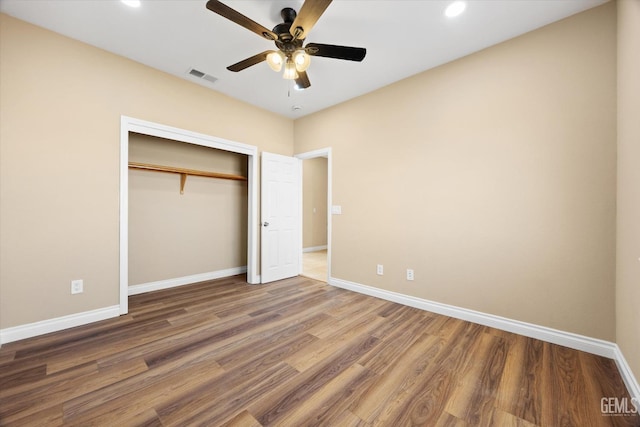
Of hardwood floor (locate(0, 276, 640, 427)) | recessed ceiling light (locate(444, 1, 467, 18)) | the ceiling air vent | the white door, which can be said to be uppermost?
the ceiling air vent

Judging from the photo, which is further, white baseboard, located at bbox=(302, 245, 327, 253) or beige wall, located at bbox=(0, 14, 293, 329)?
white baseboard, located at bbox=(302, 245, 327, 253)

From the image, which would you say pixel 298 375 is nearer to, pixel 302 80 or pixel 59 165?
pixel 302 80

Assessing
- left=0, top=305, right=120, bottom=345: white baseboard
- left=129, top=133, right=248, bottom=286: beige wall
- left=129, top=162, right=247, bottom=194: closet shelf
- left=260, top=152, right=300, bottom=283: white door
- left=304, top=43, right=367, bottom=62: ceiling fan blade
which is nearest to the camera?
left=304, top=43, right=367, bottom=62: ceiling fan blade

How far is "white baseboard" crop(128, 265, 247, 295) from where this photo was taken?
11.5 feet

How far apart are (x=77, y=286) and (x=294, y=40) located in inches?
128

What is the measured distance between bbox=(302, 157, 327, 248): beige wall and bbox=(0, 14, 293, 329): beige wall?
4260mm

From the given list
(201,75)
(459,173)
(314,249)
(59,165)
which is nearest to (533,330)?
(459,173)

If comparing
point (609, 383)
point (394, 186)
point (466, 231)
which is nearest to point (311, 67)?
point (394, 186)

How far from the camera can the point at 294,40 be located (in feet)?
7.13

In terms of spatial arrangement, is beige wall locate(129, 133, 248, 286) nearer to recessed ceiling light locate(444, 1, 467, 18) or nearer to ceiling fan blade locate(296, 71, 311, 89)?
ceiling fan blade locate(296, 71, 311, 89)

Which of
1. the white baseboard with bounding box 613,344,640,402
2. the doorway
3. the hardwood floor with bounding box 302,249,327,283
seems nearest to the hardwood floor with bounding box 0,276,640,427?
the white baseboard with bounding box 613,344,640,402

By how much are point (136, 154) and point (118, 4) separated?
1886 mm

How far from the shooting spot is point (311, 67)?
3006 mm

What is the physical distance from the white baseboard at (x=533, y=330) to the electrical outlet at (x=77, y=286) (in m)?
3.43
